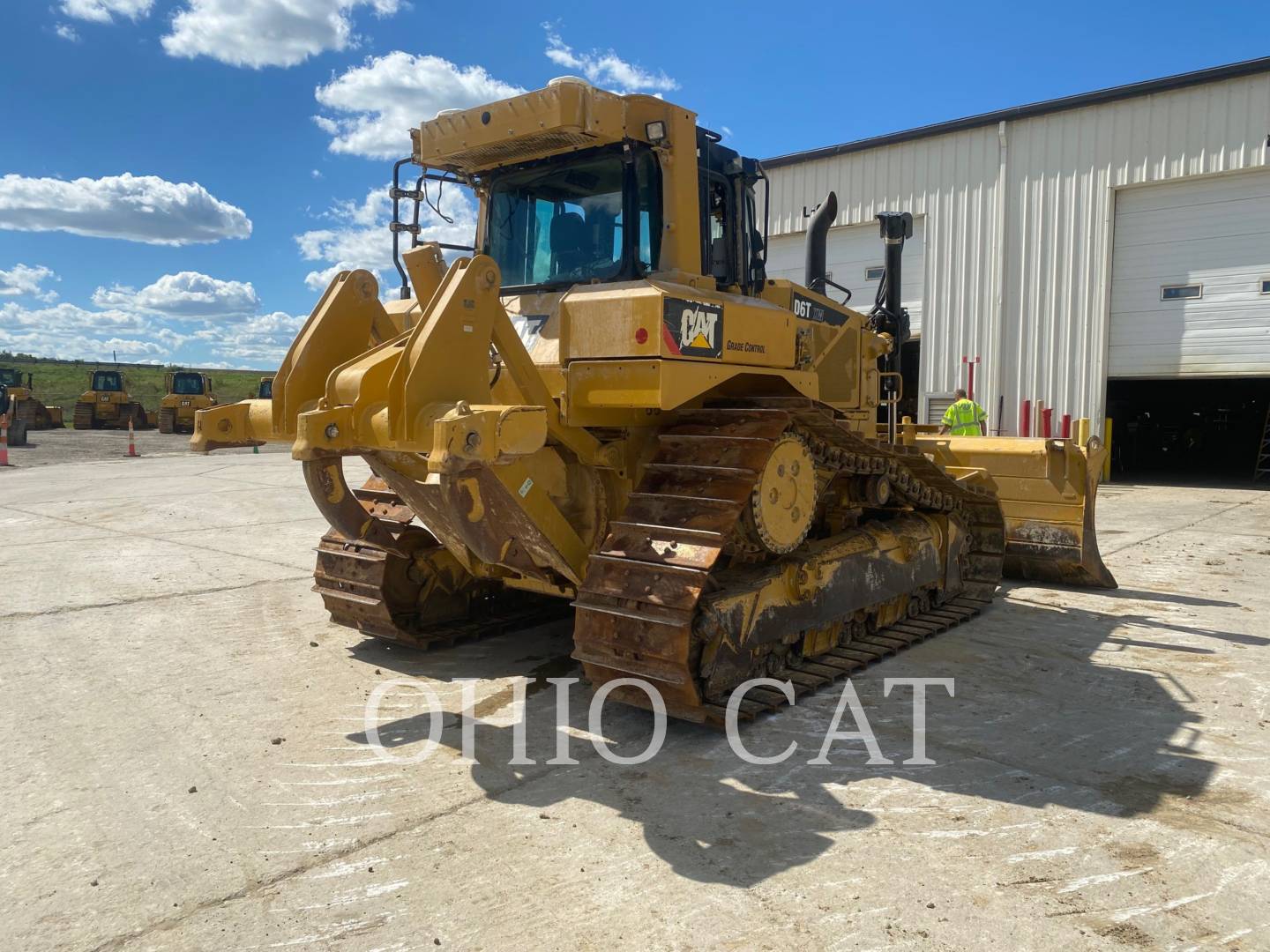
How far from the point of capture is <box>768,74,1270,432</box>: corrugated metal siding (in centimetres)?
1564

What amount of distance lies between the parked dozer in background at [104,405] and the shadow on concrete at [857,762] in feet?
120

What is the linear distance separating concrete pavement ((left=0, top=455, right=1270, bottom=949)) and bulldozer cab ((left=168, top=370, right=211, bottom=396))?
105ft

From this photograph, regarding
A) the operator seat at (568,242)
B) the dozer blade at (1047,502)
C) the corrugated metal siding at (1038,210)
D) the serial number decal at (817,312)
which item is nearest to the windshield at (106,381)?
the corrugated metal siding at (1038,210)

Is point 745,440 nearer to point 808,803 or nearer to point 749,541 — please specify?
point 749,541

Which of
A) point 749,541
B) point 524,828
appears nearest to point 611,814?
point 524,828

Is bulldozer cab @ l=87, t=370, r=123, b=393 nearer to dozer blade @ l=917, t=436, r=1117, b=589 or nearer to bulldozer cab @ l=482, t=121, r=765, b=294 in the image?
bulldozer cab @ l=482, t=121, r=765, b=294

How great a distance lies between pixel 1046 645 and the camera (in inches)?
253

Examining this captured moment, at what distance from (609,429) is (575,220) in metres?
1.31

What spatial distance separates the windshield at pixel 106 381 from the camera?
36.8 meters

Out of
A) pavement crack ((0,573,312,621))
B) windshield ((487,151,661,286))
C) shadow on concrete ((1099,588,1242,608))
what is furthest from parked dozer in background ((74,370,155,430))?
shadow on concrete ((1099,588,1242,608))

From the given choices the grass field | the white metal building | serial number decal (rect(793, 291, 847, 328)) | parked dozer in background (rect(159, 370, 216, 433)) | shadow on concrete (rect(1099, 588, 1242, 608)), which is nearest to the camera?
serial number decal (rect(793, 291, 847, 328))

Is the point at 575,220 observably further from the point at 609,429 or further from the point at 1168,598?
the point at 1168,598

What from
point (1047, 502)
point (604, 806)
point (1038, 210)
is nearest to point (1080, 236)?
point (1038, 210)

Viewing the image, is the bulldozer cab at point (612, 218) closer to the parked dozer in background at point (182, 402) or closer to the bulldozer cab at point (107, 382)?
the parked dozer in background at point (182, 402)
